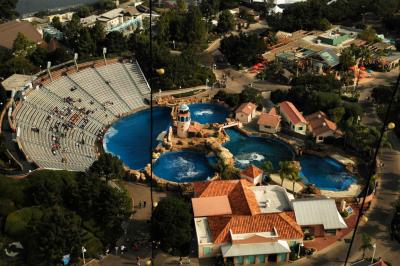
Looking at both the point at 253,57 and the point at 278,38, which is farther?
the point at 278,38

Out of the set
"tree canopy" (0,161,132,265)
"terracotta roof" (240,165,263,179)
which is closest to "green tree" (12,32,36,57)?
"tree canopy" (0,161,132,265)

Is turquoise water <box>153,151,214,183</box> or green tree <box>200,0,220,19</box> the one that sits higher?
green tree <box>200,0,220,19</box>

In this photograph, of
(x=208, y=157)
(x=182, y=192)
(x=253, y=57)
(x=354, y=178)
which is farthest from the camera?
(x=253, y=57)

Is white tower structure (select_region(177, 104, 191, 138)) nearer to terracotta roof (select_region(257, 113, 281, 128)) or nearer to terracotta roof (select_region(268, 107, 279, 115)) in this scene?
terracotta roof (select_region(257, 113, 281, 128))

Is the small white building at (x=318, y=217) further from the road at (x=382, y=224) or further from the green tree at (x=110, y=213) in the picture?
the green tree at (x=110, y=213)

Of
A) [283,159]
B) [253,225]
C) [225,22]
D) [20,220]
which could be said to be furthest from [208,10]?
[20,220]

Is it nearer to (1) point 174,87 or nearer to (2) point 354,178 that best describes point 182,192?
(2) point 354,178

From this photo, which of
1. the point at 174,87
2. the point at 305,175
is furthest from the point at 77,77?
the point at 305,175
